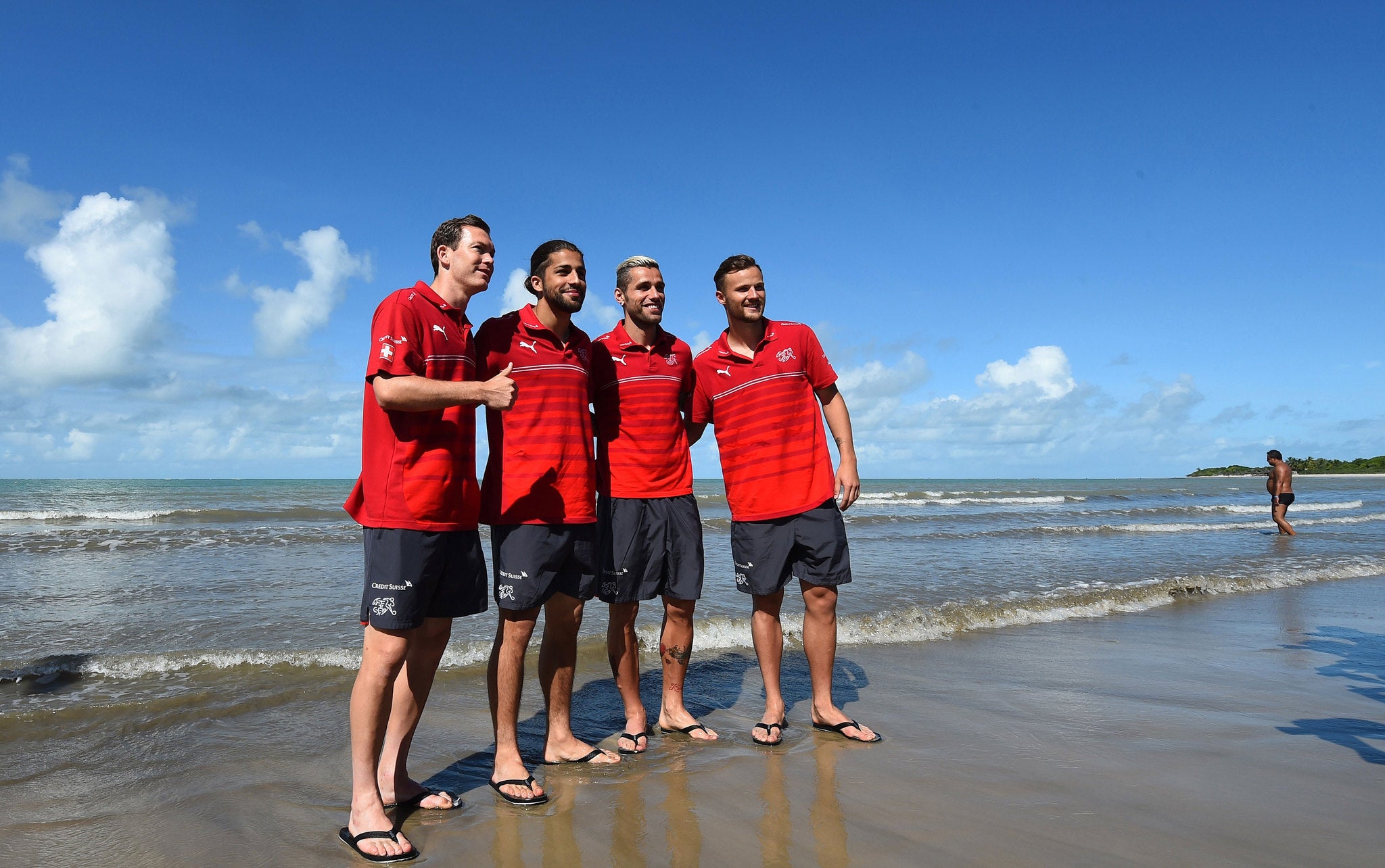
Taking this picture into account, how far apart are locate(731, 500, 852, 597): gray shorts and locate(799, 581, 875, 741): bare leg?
0.29 feet

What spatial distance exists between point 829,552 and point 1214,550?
1294 cm

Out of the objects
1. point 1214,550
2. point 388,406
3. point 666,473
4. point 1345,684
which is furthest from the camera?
point 1214,550

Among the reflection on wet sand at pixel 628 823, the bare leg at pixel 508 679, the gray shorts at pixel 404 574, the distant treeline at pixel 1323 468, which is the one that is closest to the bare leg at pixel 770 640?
the reflection on wet sand at pixel 628 823

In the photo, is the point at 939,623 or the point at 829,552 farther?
the point at 939,623

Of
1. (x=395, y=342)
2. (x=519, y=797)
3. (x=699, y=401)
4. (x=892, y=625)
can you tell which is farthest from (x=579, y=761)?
(x=892, y=625)

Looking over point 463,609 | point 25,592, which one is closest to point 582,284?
point 463,609

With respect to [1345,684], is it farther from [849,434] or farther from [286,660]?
[286,660]

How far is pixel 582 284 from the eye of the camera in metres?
3.46

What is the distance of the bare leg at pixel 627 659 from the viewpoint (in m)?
3.84

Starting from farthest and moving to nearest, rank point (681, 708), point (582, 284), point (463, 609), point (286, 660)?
point (286, 660)
point (681, 708)
point (582, 284)
point (463, 609)

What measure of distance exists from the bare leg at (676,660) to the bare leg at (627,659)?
0.56 ft

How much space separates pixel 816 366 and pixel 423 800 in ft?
9.07

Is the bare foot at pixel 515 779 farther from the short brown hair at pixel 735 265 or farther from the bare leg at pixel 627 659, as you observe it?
the short brown hair at pixel 735 265

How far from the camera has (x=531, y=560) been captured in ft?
10.6
